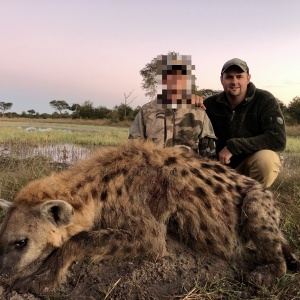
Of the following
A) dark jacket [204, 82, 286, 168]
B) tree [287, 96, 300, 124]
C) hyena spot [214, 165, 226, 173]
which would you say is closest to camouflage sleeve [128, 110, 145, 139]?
dark jacket [204, 82, 286, 168]

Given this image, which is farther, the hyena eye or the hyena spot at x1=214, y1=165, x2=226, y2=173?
the hyena spot at x1=214, y1=165, x2=226, y2=173

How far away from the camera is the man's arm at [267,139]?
3.68 meters

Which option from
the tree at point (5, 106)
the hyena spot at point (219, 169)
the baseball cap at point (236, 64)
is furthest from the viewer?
the tree at point (5, 106)

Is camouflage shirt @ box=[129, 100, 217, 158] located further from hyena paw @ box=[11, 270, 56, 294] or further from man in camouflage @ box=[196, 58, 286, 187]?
hyena paw @ box=[11, 270, 56, 294]

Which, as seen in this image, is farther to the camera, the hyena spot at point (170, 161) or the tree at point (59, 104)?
the tree at point (59, 104)

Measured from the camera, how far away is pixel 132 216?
2332 mm

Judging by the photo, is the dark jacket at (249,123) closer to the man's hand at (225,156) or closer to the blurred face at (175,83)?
the man's hand at (225,156)

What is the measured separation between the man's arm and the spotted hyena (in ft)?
3.40

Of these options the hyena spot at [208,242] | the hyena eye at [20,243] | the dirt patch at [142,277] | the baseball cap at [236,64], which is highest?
the baseball cap at [236,64]

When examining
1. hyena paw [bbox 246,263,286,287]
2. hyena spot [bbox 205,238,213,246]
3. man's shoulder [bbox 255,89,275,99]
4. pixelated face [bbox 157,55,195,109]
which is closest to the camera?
hyena paw [bbox 246,263,286,287]

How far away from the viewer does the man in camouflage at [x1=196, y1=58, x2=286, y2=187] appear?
3758 mm

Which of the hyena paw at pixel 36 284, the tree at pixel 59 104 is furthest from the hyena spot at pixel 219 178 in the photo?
the tree at pixel 59 104

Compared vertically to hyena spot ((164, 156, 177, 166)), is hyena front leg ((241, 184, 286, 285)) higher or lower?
lower

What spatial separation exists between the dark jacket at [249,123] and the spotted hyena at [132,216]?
4.00 ft
